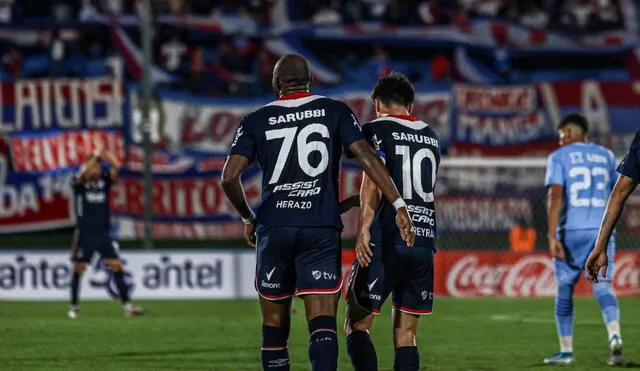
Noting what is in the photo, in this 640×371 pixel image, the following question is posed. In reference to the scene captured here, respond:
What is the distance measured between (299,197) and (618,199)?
183 centimetres

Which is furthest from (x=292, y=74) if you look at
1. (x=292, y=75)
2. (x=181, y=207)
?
(x=181, y=207)

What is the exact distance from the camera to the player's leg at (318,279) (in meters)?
7.49

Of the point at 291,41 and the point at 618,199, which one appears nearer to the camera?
the point at 618,199

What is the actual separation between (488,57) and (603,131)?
12.5 feet

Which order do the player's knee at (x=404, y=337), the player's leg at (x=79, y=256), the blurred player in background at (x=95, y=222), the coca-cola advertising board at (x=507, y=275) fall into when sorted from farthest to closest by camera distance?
1. the coca-cola advertising board at (x=507, y=275)
2. the player's leg at (x=79, y=256)
3. the blurred player in background at (x=95, y=222)
4. the player's knee at (x=404, y=337)

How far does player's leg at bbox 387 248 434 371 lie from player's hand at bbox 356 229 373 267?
33 centimetres

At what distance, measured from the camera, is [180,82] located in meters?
26.8

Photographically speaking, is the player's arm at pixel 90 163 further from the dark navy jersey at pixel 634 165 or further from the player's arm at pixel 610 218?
the dark navy jersey at pixel 634 165

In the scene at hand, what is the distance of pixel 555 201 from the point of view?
11039 millimetres

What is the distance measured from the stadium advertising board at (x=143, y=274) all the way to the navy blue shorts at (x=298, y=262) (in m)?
12.2

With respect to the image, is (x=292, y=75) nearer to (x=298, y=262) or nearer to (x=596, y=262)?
(x=298, y=262)

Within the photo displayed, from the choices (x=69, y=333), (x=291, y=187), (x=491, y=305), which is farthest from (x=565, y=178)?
(x=491, y=305)

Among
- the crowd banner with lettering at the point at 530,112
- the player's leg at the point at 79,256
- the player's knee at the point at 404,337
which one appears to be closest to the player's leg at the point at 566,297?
the player's knee at the point at 404,337

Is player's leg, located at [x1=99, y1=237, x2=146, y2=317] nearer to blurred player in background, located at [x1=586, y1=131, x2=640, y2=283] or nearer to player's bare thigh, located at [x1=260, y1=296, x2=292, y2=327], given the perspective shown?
player's bare thigh, located at [x1=260, y1=296, x2=292, y2=327]
